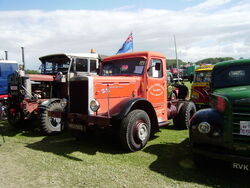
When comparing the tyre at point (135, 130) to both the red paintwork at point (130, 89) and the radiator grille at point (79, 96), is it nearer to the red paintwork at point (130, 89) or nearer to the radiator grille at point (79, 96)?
the red paintwork at point (130, 89)

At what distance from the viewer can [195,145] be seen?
364 cm

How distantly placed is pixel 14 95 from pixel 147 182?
18.8ft

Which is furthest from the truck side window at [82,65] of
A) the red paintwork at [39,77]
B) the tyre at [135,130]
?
the tyre at [135,130]

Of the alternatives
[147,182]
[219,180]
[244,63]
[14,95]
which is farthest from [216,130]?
[14,95]

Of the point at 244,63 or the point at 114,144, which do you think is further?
the point at 114,144

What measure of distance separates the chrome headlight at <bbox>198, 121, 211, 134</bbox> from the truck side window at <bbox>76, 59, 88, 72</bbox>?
5.79 metres

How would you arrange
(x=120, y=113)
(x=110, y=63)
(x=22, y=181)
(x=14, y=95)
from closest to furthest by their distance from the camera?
(x=22, y=181), (x=120, y=113), (x=110, y=63), (x=14, y=95)

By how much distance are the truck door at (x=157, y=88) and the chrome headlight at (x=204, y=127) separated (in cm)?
222

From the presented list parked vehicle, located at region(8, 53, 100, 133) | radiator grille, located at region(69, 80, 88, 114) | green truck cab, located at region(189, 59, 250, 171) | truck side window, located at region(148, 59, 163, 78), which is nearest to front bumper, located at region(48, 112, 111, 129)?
radiator grille, located at region(69, 80, 88, 114)

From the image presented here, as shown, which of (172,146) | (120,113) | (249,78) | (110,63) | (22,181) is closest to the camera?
(22,181)

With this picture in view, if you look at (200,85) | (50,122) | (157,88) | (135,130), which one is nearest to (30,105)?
(50,122)

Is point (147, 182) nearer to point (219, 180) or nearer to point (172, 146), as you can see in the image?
point (219, 180)

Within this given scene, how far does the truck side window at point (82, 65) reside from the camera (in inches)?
329

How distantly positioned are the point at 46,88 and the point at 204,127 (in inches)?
237
